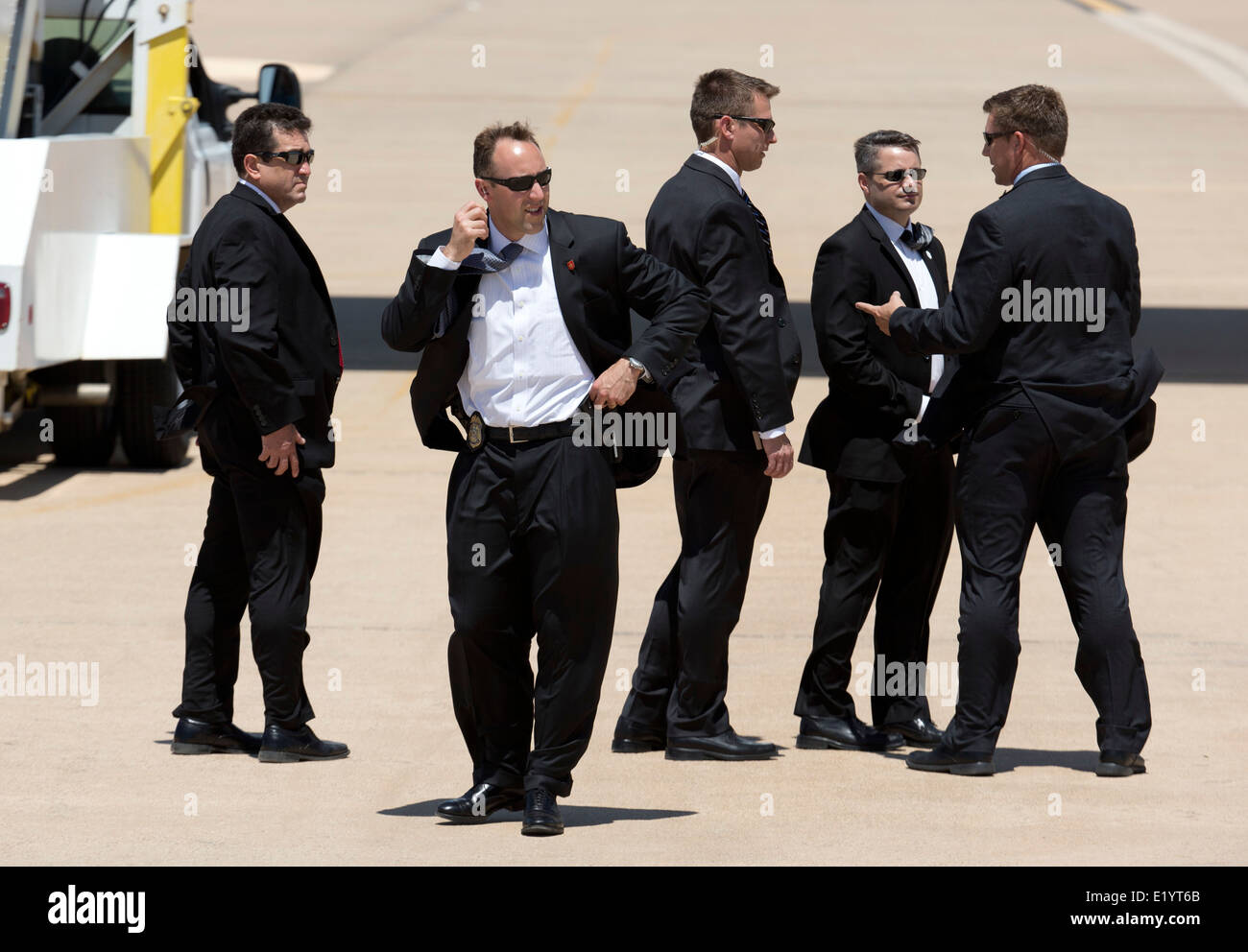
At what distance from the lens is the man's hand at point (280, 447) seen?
652cm

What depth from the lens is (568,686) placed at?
5816 millimetres

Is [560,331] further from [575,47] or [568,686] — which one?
[575,47]

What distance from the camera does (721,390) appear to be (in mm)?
6742

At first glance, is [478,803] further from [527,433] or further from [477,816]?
[527,433]

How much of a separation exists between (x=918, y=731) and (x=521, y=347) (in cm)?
218

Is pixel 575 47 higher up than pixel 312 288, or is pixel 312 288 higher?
pixel 575 47

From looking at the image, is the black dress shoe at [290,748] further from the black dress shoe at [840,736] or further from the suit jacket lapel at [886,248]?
the suit jacket lapel at [886,248]

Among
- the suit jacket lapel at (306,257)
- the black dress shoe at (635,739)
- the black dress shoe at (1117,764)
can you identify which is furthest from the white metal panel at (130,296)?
the black dress shoe at (1117,764)

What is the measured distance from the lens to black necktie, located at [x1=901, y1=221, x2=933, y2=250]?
698cm

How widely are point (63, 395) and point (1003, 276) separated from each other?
6246mm

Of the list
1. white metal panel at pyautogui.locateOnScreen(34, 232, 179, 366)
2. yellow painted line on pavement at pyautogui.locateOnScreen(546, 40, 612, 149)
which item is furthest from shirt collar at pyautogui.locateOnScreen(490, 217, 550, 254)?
yellow painted line on pavement at pyautogui.locateOnScreen(546, 40, 612, 149)

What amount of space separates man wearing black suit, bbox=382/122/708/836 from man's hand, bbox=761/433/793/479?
0.79 meters
